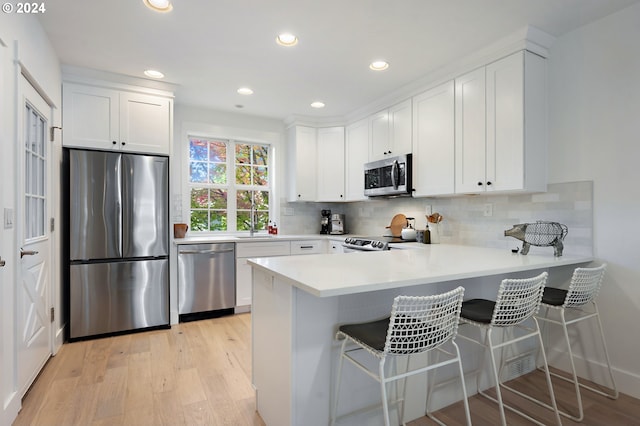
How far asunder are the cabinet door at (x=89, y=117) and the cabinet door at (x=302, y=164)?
2.05m

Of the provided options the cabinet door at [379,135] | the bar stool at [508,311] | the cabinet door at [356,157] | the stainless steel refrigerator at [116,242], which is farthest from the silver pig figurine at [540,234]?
the stainless steel refrigerator at [116,242]

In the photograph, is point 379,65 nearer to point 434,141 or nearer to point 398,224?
point 434,141

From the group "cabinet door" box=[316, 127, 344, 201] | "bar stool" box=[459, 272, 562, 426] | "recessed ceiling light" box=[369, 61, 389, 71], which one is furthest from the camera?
"cabinet door" box=[316, 127, 344, 201]

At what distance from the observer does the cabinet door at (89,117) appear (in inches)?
119

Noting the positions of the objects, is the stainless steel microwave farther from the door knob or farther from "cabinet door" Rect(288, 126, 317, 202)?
the door knob

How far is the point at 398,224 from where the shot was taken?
3988mm

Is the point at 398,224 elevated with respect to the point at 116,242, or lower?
elevated

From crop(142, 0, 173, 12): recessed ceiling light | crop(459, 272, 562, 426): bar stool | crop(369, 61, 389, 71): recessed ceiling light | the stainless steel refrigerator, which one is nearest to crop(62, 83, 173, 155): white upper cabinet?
the stainless steel refrigerator

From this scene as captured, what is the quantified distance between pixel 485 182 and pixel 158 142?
3.05 metres

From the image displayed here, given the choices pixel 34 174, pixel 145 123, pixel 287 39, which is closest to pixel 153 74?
pixel 145 123

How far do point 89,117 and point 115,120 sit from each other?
20cm

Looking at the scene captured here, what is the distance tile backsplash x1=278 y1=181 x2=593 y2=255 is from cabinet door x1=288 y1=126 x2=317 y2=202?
0.33 meters

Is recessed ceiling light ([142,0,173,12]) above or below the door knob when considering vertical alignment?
above

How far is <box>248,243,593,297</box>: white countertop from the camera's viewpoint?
4.50 feet
